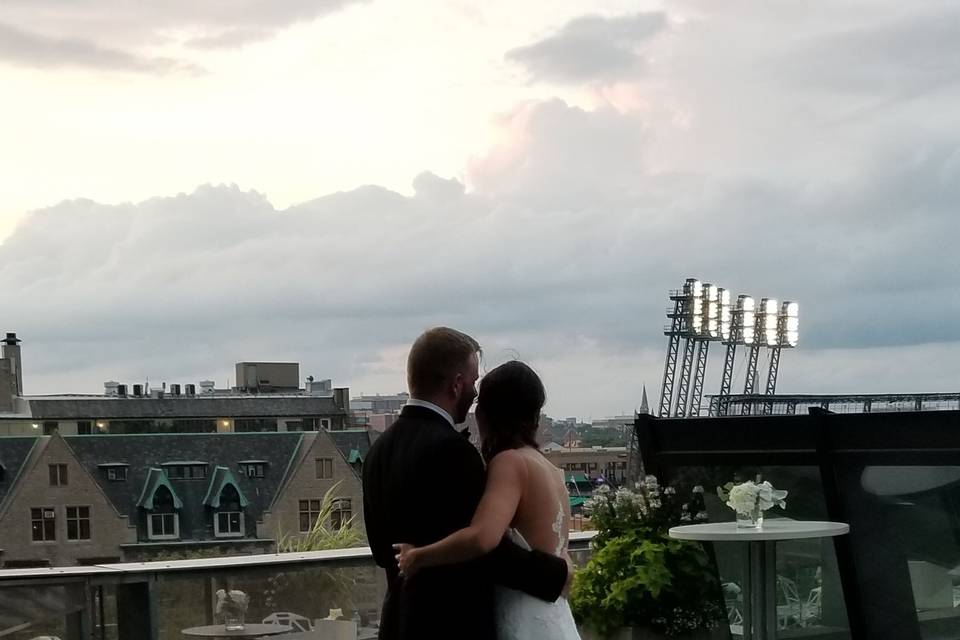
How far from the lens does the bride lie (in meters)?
2.67

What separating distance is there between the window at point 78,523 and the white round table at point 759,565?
8045 centimetres

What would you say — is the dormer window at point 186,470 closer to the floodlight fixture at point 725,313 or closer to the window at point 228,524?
the window at point 228,524

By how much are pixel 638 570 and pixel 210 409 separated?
8722 centimetres

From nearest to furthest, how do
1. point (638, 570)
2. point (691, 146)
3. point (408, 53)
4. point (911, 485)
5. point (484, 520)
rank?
point (484, 520)
point (911, 485)
point (638, 570)
point (408, 53)
point (691, 146)

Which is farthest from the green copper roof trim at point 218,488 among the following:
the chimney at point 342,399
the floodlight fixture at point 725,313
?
the floodlight fixture at point 725,313

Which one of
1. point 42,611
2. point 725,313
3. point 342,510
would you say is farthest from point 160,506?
point 42,611

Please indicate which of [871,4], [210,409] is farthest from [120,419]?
[871,4]

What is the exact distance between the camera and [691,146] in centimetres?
12275

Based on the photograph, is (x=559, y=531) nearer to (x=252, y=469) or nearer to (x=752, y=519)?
(x=752, y=519)

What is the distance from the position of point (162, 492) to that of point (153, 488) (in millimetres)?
847

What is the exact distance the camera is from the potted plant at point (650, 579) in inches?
238

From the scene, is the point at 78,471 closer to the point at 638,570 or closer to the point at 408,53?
the point at 408,53

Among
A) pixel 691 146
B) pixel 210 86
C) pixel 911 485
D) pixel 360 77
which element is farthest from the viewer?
pixel 691 146

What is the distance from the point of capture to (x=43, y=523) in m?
82.6
